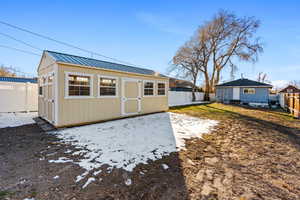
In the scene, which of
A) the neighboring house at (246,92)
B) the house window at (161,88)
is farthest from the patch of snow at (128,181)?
the neighboring house at (246,92)

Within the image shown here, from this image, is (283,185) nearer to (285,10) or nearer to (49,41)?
(285,10)

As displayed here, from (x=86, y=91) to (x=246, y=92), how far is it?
65.8 feet

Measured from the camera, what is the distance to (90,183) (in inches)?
81.3

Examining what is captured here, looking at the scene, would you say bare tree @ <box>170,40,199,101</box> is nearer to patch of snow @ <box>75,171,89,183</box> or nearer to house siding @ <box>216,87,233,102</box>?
house siding @ <box>216,87,233,102</box>

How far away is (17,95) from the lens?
8805 mm

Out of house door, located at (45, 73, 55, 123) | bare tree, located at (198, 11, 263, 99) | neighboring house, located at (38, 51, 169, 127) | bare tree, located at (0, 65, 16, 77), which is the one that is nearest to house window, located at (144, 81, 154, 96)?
neighboring house, located at (38, 51, 169, 127)

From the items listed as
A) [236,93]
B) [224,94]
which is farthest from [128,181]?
[224,94]

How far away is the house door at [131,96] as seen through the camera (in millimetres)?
7441

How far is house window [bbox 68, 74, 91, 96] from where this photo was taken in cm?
554

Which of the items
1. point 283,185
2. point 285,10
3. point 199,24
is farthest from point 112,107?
point 199,24

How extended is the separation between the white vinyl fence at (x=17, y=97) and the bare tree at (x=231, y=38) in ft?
66.0

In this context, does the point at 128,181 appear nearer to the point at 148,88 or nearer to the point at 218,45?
the point at 148,88

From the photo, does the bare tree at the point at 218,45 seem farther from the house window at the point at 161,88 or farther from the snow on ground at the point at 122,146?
the snow on ground at the point at 122,146

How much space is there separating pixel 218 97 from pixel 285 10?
14.8 metres
